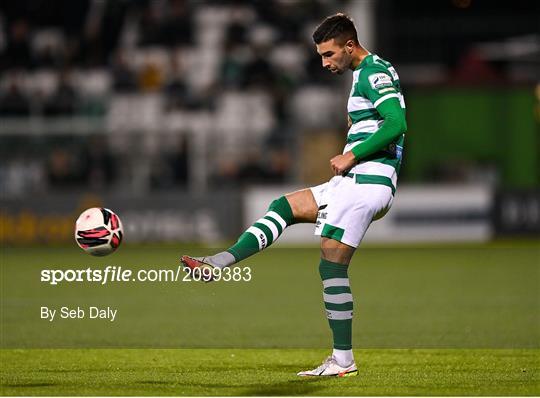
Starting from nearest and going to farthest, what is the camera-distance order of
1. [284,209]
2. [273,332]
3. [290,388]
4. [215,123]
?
[290,388]
[284,209]
[273,332]
[215,123]

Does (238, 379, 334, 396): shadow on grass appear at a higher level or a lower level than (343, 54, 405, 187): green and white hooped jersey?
lower

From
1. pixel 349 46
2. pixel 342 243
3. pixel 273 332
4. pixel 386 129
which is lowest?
pixel 273 332

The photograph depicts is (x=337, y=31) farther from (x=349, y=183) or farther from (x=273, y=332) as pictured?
(x=273, y=332)

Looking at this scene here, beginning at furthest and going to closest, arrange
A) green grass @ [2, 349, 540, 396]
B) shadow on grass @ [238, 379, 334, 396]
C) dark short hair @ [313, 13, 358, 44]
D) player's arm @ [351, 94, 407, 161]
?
1. dark short hair @ [313, 13, 358, 44]
2. player's arm @ [351, 94, 407, 161]
3. green grass @ [2, 349, 540, 396]
4. shadow on grass @ [238, 379, 334, 396]

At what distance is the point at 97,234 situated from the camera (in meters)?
7.69

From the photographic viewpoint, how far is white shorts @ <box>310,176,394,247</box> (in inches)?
282

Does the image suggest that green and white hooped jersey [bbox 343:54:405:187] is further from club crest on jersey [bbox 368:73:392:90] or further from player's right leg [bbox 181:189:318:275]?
player's right leg [bbox 181:189:318:275]

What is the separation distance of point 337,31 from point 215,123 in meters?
16.3

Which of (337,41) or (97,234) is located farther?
(97,234)

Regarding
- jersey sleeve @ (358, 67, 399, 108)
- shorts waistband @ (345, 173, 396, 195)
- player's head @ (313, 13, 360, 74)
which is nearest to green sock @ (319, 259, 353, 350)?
→ shorts waistband @ (345, 173, 396, 195)

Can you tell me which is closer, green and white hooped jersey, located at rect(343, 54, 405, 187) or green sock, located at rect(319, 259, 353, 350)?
green and white hooped jersey, located at rect(343, 54, 405, 187)

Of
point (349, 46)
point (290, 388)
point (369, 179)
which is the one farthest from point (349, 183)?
point (290, 388)

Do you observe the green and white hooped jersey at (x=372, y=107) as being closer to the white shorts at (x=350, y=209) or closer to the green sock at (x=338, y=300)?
the white shorts at (x=350, y=209)

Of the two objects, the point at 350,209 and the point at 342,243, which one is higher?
the point at 350,209
